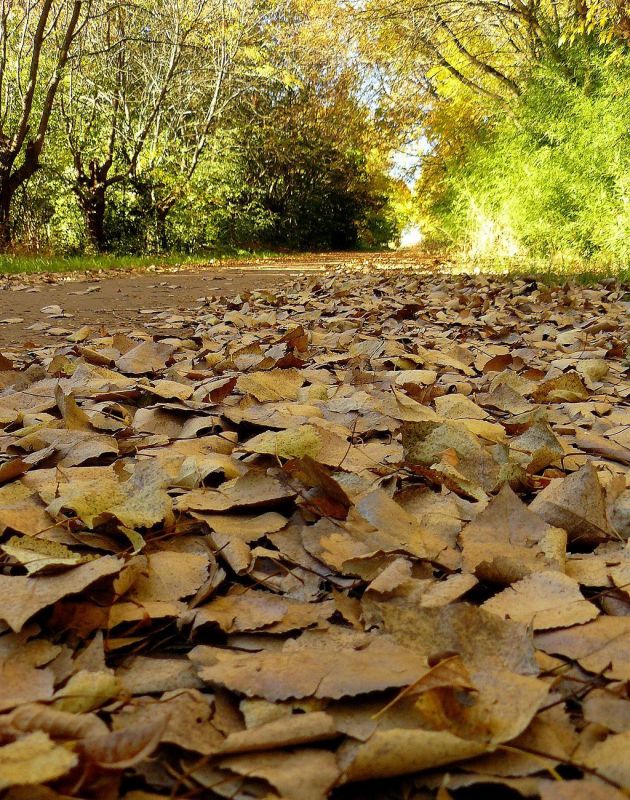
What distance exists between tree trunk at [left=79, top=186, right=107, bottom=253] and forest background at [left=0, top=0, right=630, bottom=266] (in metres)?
0.04

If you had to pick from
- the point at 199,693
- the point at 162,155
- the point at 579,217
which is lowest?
the point at 199,693

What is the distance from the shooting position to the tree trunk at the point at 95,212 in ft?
42.5

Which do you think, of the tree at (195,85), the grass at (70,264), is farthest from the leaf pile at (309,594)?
the tree at (195,85)

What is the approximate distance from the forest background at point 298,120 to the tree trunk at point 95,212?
0.04 metres

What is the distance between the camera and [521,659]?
71 cm

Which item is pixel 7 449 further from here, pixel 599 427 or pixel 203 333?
pixel 203 333

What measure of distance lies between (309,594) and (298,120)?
73.6 ft

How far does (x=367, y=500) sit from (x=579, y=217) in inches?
309

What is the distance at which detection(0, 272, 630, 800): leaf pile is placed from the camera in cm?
58

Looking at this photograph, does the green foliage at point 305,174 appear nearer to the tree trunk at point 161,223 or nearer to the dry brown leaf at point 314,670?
the tree trunk at point 161,223

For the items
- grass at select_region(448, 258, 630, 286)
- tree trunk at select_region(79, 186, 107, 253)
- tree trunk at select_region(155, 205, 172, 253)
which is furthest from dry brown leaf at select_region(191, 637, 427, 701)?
tree trunk at select_region(155, 205, 172, 253)

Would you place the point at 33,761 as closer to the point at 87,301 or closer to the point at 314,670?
the point at 314,670

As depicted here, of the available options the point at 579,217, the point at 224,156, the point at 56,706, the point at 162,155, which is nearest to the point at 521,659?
the point at 56,706

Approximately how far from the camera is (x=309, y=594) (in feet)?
3.00
